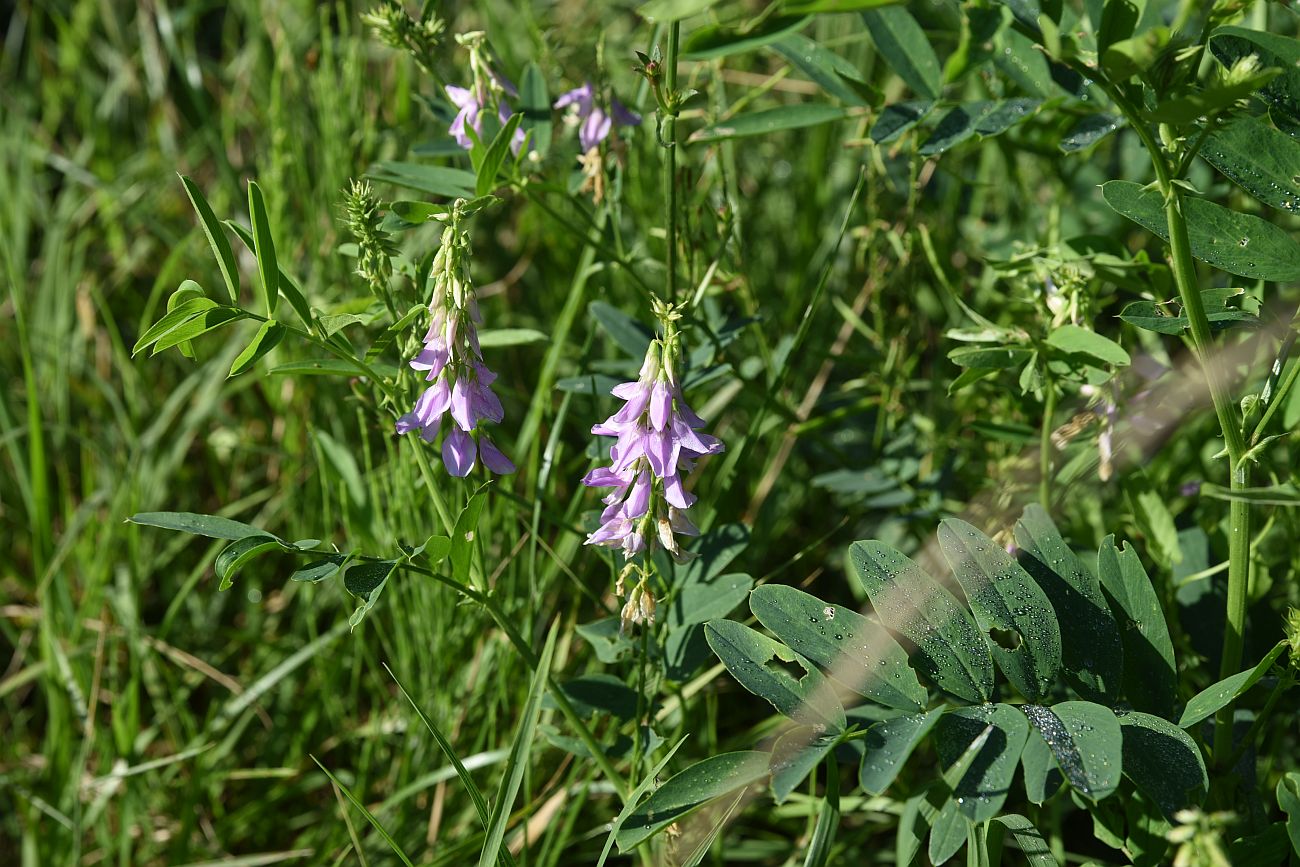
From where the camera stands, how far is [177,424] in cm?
222

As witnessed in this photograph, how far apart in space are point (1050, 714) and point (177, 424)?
1775 millimetres

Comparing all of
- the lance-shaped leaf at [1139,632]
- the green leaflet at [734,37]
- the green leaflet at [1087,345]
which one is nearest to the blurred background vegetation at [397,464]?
the green leaflet at [1087,345]

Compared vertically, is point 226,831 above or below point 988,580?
below

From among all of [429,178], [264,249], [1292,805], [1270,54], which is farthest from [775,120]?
[1292,805]

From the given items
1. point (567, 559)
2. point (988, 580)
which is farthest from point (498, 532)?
point (988, 580)

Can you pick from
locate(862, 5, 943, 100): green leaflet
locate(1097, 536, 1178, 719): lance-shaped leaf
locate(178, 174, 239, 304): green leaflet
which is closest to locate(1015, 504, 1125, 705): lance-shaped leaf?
locate(1097, 536, 1178, 719): lance-shaped leaf

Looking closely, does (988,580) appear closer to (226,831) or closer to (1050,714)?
(1050,714)

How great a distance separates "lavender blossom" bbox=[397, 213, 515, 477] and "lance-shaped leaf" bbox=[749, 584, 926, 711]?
32cm

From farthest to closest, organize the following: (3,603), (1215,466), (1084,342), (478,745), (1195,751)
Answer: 1. (3,603)
2. (1215,466)
3. (478,745)
4. (1084,342)
5. (1195,751)

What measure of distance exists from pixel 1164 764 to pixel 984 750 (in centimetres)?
16

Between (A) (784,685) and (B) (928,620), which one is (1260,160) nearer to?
(B) (928,620)

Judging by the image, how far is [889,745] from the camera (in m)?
0.97

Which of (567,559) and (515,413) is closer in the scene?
(567,559)

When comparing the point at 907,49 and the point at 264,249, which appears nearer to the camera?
the point at 264,249
